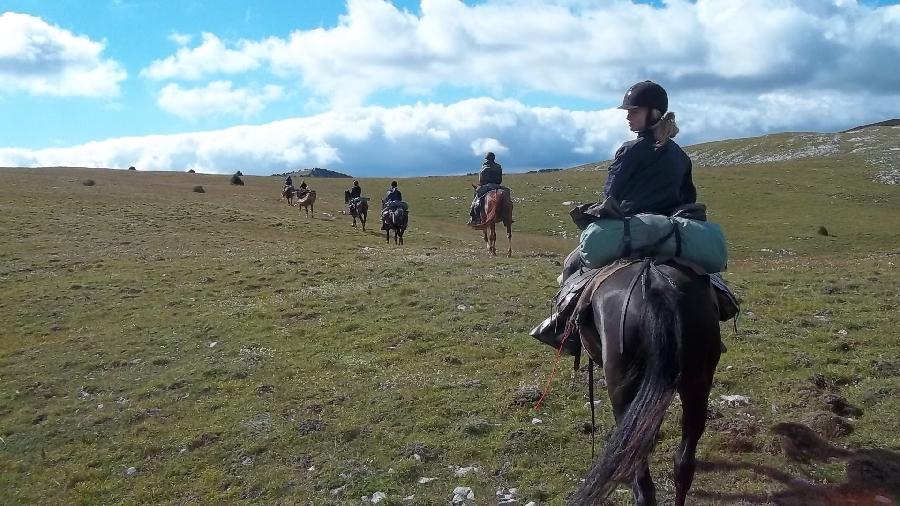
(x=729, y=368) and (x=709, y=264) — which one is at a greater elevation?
(x=709, y=264)

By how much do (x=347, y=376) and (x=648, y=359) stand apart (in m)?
7.74

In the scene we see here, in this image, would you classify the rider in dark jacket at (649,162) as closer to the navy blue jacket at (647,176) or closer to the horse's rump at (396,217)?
the navy blue jacket at (647,176)

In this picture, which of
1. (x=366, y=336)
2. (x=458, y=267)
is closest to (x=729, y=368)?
(x=366, y=336)

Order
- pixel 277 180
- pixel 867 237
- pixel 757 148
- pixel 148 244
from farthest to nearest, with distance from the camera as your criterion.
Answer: pixel 757 148 < pixel 277 180 < pixel 867 237 < pixel 148 244

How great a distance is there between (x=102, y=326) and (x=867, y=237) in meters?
40.5

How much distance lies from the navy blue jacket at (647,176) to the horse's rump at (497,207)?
17195 mm

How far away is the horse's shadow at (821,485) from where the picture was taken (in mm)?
6527

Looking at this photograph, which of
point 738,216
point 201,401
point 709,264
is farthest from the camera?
point 738,216

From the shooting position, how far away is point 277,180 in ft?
258

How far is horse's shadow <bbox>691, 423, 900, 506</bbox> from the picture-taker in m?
6.53

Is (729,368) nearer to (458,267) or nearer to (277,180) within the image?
(458,267)

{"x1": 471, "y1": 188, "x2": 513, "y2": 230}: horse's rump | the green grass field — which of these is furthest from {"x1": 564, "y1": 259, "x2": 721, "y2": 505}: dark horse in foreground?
{"x1": 471, "y1": 188, "x2": 513, "y2": 230}: horse's rump

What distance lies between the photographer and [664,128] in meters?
6.45

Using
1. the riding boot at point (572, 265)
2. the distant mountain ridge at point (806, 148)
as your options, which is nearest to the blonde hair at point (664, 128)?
the riding boot at point (572, 265)
